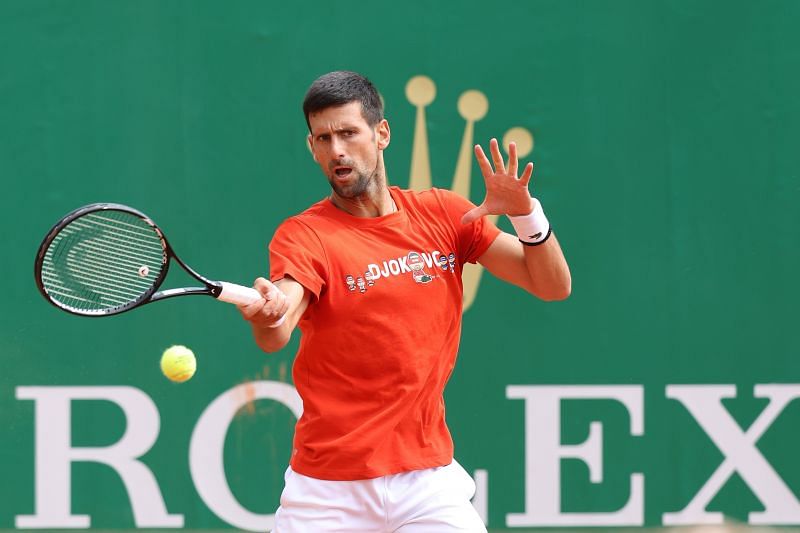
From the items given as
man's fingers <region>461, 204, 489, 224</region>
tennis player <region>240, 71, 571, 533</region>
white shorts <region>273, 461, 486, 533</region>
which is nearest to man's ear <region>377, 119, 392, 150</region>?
tennis player <region>240, 71, 571, 533</region>

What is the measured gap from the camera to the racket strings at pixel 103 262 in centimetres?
297

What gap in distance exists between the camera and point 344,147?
10.5ft

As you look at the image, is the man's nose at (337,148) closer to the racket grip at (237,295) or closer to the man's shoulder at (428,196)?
the man's shoulder at (428,196)

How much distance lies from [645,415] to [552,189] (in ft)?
3.19

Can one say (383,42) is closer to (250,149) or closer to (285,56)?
(285,56)

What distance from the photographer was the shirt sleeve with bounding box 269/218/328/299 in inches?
119

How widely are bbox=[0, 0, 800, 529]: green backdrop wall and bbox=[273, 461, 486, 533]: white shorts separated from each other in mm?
1407

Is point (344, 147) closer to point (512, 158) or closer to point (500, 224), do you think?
point (512, 158)

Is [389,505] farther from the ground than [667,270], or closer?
closer

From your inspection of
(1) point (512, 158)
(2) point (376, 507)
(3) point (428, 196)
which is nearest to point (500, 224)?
(3) point (428, 196)

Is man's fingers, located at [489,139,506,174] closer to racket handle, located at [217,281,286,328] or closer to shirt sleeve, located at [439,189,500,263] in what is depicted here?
shirt sleeve, located at [439,189,500,263]

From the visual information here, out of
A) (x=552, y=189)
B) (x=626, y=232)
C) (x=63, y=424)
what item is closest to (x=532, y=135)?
(x=552, y=189)

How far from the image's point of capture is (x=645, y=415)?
15.2 feet

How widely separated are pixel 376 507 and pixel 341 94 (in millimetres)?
1129
